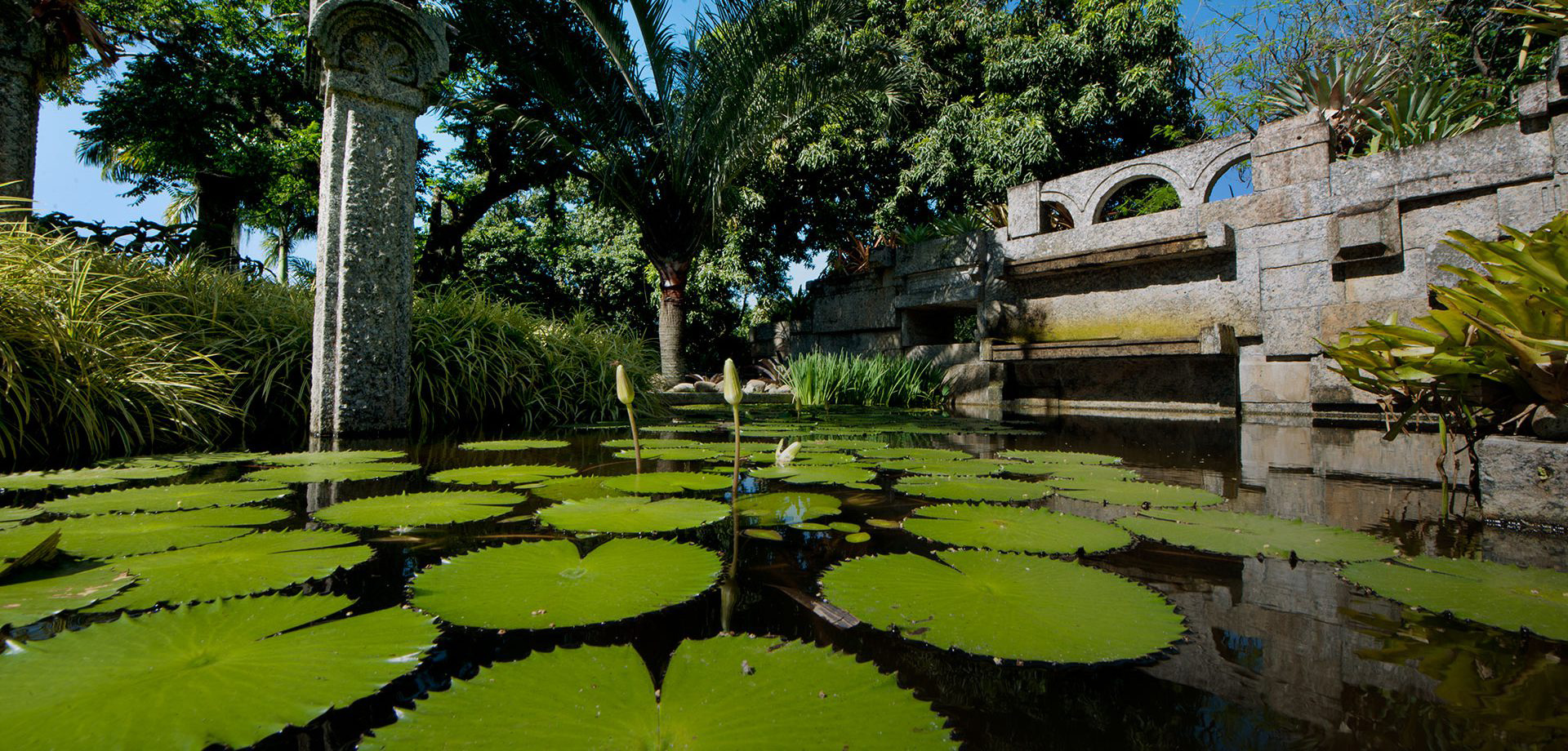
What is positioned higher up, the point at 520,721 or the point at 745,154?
the point at 745,154

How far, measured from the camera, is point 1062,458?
2248 mm

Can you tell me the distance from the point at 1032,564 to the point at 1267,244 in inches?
209

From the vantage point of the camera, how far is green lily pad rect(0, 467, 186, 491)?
150 cm

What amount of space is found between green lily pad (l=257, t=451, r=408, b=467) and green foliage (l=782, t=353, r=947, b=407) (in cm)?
432

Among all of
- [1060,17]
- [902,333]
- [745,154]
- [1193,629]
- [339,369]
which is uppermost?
[1060,17]

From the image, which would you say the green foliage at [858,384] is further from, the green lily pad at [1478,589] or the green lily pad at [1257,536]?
the green lily pad at [1478,589]

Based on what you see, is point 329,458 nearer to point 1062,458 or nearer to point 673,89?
point 1062,458

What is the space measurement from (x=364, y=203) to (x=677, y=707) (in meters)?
3.10

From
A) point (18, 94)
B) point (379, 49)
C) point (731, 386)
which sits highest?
point (18, 94)

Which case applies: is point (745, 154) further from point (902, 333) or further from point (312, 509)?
point (312, 509)

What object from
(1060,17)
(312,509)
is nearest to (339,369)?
(312,509)

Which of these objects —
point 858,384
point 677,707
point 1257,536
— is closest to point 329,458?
point 677,707

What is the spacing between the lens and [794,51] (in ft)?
19.7

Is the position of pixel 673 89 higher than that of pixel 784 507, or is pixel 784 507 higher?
pixel 673 89
